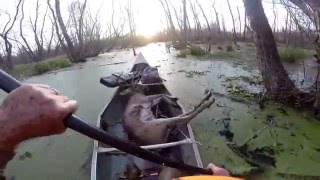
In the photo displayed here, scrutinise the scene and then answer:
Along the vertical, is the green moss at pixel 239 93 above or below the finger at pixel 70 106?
below

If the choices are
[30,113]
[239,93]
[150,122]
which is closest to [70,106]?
[30,113]

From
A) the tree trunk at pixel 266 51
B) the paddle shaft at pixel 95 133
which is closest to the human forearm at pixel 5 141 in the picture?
the paddle shaft at pixel 95 133

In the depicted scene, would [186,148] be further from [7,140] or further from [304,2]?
[304,2]

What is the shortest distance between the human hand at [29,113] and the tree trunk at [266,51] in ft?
18.9

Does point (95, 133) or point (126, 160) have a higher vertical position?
point (95, 133)

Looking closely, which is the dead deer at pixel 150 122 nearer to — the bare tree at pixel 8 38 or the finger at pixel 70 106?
the finger at pixel 70 106

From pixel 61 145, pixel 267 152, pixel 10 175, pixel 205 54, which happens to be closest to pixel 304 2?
pixel 267 152

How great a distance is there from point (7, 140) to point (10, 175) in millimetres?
3832

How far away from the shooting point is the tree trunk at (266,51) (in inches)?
260

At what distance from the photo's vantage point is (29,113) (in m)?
1.37

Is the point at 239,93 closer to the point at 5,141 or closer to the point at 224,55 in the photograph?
the point at 224,55

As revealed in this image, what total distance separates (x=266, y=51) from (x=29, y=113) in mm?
5961

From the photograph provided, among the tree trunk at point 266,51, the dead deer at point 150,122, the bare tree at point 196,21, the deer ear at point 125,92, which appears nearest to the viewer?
the dead deer at point 150,122

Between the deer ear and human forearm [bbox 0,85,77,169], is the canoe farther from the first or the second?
human forearm [bbox 0,85,77,169]
